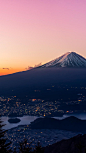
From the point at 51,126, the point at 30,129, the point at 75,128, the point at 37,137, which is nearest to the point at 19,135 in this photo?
the point at 37,137

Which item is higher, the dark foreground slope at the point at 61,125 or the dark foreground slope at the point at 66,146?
the dark foreground slope at the point at 66,146

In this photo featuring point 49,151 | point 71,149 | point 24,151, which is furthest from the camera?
point 49,151

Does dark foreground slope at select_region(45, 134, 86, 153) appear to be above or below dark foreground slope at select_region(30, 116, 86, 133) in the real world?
above

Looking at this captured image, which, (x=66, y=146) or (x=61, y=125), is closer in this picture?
(x=66, y=146)

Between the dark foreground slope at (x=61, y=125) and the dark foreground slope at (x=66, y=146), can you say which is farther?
the dark foreground slope at (x=61, y=125)

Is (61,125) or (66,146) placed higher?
(66,146)

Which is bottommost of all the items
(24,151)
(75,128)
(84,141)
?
(75,128)

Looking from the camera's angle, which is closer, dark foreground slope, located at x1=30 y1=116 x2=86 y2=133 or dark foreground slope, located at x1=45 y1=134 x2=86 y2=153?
dark foreground slope, located at x1=45 y1=134 x2=86 y2=153

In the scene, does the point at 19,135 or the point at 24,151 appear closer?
the point at 24,151

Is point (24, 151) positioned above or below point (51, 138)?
above

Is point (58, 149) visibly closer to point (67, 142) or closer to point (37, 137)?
point (67, 142)

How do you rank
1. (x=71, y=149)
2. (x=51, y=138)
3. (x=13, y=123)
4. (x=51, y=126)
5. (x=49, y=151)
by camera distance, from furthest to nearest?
(x=13, y=123)
(x=51, y=126)
(x=51, y=138)
(x=49, y=151)
(x=71, y=149)
